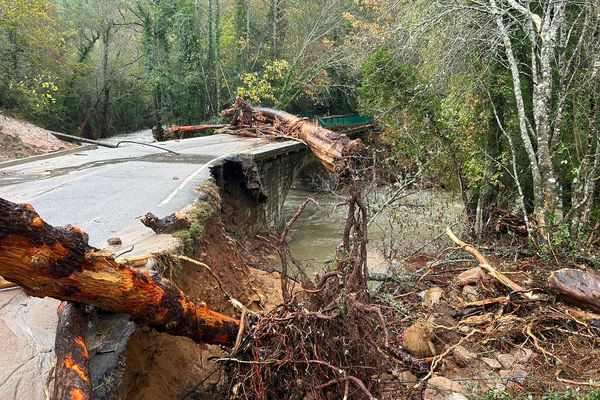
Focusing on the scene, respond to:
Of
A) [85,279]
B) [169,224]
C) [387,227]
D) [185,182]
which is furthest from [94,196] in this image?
[387,227]

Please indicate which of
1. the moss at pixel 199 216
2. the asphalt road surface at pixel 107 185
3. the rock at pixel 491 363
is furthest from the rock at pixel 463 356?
the asphalt road surface at pixel 107 185

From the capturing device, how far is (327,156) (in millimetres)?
8547

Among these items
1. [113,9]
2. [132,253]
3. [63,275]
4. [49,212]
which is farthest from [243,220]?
[113,9]

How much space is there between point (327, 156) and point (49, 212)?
4.79 m

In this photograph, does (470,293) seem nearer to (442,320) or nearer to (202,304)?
(442,320)

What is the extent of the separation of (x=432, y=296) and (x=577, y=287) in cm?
237

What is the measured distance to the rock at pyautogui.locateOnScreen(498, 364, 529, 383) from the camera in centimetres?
556

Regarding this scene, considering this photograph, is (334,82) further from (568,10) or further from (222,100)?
(568,10)

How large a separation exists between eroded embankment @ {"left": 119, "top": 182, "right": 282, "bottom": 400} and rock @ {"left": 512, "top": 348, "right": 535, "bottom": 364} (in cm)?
386

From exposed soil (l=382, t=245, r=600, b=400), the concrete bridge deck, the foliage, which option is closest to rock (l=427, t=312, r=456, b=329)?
exposed soil (l=382, t=245, r=600, b=400)

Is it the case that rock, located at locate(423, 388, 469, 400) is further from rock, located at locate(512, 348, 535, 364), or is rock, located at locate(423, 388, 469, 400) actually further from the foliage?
the foliage

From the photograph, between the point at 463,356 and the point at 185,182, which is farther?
the point at 185,182

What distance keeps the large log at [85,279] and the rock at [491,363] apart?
367 centimetres

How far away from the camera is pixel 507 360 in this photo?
6098 mm
